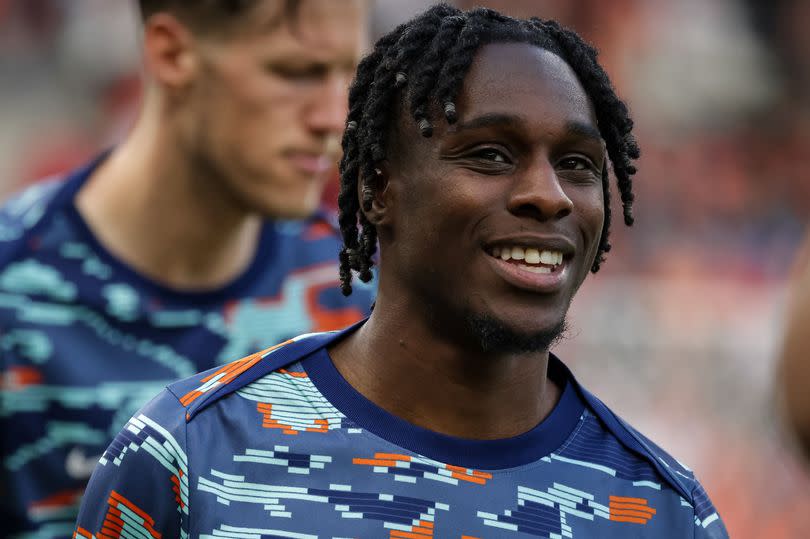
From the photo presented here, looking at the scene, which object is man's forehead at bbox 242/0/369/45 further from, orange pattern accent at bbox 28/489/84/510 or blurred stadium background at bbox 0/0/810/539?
blurred stadium background at bbox 0/0/810/539

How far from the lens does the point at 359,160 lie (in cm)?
304

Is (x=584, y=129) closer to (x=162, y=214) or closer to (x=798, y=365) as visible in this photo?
(x=798, y=365)

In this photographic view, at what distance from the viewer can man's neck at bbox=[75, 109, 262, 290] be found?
522 cm

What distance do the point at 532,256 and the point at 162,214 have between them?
2.75m

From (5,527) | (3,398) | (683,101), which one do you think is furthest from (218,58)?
(683,101)

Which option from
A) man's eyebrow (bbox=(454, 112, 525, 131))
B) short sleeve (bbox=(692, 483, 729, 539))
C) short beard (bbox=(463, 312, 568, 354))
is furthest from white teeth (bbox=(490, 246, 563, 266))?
short sleeve (bbox=(692, 483, 729, 539))

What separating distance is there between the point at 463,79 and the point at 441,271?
1.31ft

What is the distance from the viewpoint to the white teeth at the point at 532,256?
276cm

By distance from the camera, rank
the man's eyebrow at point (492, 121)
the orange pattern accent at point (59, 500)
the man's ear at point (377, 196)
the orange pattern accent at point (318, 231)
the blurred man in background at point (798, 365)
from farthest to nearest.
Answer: the orange pattern accent at point (318, 231)
the orange pattern accent at point (59, 500)
the man's ear at point (377, 196)
the man's eyebrow at point (492, 121)
the blurred man in background at point (798, 365)

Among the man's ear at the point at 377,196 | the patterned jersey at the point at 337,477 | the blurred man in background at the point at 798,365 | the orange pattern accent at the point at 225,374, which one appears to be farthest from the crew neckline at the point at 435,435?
the blurred man in background at the point at 798,365

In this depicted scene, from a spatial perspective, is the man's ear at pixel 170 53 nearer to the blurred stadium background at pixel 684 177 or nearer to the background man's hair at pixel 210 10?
the background man's hair at pixel 210 10

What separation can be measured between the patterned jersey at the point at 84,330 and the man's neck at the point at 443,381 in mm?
2167

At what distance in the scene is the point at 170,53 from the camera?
5.39m

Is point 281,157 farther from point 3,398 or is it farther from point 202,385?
point 202,385
